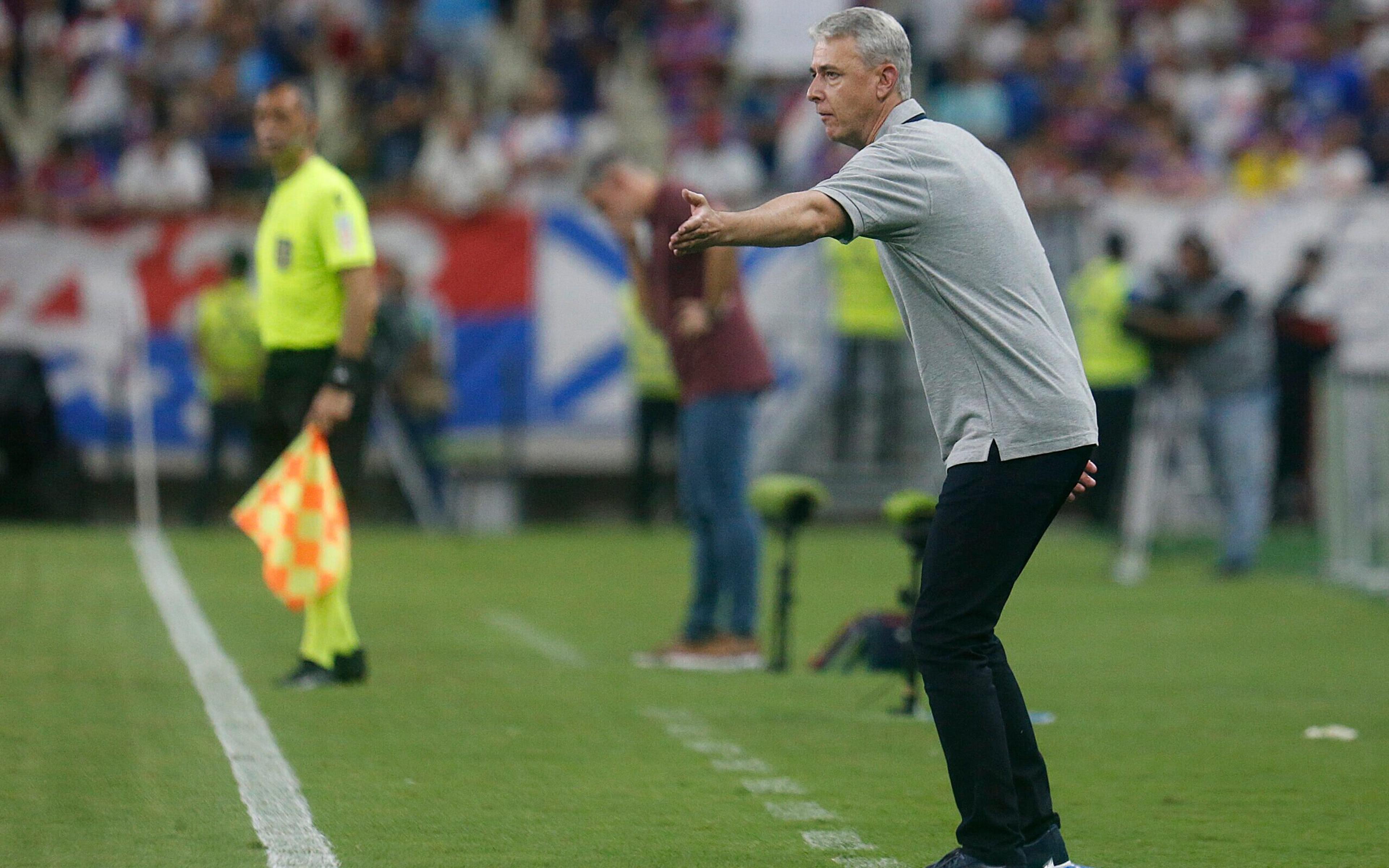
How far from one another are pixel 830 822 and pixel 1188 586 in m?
7.86

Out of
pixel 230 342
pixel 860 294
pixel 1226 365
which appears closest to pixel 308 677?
pixel 1226 365

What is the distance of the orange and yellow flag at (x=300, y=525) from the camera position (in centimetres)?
740

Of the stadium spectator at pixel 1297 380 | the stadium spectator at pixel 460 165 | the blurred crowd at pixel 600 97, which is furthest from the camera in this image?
the blurred crowd at pixel 600 97

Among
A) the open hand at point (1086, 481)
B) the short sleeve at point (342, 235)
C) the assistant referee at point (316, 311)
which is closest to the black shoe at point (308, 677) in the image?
the assistant referee at point (316, 311)

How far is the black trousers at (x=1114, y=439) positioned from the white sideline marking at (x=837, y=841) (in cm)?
1010

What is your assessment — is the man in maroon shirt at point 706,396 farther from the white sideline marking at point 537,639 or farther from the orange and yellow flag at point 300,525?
the orange and yellow flag at point 300,525

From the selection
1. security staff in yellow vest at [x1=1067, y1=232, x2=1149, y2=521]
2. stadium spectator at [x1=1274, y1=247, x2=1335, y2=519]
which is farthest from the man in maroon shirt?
stadium spectator at [x1=1274, y1=247, x2=1335, y2=519]

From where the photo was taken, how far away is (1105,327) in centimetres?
1499

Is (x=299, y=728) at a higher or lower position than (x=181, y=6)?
lower

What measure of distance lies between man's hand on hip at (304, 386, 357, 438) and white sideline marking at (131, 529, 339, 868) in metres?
1.03

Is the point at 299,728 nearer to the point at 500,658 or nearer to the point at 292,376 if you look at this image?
the point at 292,376

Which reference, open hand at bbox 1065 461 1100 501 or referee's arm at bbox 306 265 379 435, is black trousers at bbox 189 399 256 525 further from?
open hand at bbox 1065 461 1100 501

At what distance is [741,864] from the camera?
15.9 ft

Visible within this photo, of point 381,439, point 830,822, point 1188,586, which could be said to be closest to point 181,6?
point 381,439
